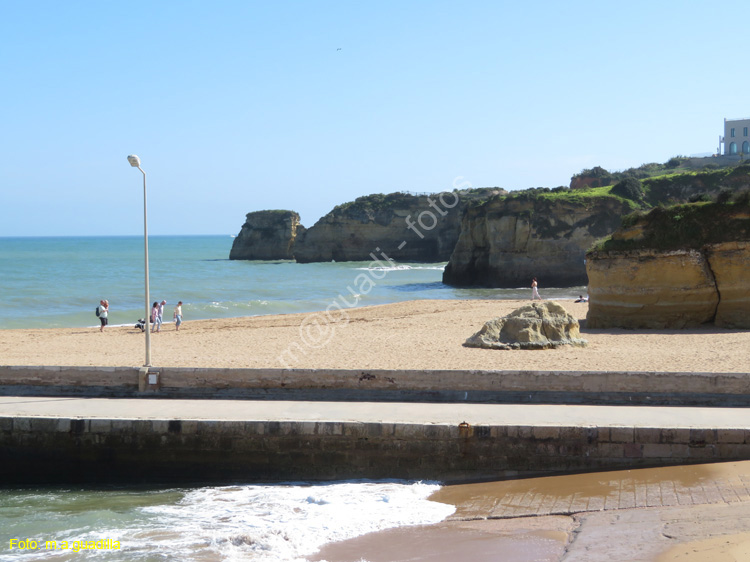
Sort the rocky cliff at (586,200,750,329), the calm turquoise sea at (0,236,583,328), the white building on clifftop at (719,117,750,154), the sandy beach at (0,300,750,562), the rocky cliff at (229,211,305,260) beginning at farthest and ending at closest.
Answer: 1. the rocky cliff at (229,211,305,260)
2. the white building on clifftop at (719,117,750,154)
3. the calm turquoise sea at (0,236,583,328)
4. the rocky cliff at (586,200,750,329)
5. the sandy beach at (0,300,750,562)

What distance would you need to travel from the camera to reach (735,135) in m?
86.2

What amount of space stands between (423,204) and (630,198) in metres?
49.1

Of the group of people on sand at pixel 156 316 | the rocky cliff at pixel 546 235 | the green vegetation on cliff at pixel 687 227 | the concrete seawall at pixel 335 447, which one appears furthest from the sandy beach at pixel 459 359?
the rocky cliff at pixel 546 235

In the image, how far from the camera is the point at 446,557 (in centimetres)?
764

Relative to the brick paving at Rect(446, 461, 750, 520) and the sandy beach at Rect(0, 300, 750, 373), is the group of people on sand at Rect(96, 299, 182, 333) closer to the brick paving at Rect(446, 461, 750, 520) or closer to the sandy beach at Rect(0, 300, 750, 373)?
the sandy beach at Rect(0, 300, 750, 373)

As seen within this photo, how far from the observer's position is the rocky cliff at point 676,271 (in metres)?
21.3

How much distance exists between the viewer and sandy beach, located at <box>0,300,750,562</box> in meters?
7.63

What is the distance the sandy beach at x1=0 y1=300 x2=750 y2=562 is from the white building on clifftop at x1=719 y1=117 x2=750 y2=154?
202 ft

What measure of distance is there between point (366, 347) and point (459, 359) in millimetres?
3544

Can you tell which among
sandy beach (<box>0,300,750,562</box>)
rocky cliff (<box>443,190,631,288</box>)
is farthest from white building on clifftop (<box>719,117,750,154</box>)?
sandy beach (<box>0,300,750,562</box>)

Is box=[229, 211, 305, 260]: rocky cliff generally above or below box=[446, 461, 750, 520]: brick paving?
above

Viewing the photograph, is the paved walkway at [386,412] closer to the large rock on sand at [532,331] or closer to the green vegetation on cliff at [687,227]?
the large rock on sand at [532,331]

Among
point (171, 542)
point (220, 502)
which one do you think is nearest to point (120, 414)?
point (220, 502)

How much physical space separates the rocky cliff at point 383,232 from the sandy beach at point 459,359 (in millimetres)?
61582
